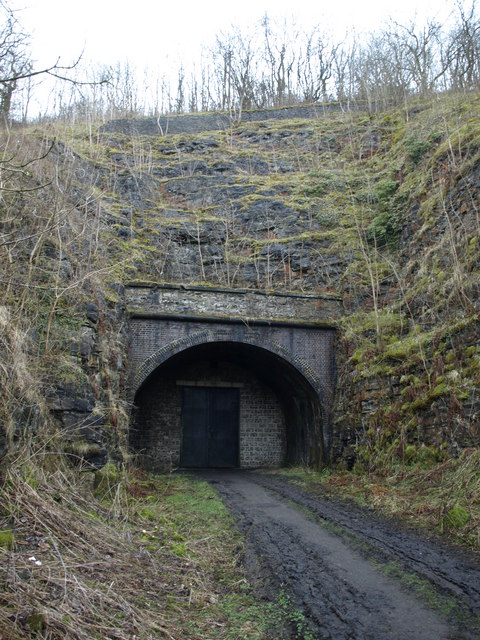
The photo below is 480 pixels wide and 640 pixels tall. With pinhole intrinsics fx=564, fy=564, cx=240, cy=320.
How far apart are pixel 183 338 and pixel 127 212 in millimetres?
4412

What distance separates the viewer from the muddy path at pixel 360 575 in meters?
3.89

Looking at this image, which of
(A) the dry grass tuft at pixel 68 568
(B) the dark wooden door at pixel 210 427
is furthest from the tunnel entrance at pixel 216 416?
(A) the dry grass tuft at pixel 68 568

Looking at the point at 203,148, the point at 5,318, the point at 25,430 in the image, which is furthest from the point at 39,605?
the point at 203,148

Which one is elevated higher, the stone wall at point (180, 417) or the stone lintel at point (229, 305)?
the stone lintel at point (229, 305)

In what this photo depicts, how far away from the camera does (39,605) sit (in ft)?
10.5

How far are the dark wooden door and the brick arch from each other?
3.63m

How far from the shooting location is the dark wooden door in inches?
611

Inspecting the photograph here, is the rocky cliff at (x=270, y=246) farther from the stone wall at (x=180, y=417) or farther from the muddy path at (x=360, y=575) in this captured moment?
the stone wall at (x=180, y=417)

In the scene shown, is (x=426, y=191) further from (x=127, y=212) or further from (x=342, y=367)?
(x=127, y=212)

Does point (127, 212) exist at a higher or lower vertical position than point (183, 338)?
higher

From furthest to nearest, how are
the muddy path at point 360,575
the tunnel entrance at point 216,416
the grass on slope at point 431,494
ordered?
the tunnel entrance at point 216,416 < the grass on slope at point 431,494 < the muddy path at point 360,575

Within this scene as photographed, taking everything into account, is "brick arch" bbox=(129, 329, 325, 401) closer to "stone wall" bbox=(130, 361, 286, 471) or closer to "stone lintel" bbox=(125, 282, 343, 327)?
"stone lintel" bbox=(125, 282, 343, 327)

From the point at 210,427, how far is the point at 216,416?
35 centimetres

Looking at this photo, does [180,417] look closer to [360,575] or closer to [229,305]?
[229,305]
